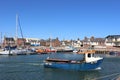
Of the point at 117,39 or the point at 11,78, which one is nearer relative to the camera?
the point at 11,78

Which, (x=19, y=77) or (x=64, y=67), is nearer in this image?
(x=19, y=77)

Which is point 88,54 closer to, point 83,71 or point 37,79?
point 83,71

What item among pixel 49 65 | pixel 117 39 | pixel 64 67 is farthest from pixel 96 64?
pixel 117 39

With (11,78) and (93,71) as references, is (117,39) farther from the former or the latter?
(11,78)

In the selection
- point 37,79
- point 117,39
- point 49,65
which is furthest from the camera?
point 117,39

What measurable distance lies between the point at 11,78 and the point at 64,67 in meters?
16.6

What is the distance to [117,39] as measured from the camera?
19800 centimetres

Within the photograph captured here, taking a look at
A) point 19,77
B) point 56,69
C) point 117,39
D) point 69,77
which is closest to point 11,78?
point 19,77

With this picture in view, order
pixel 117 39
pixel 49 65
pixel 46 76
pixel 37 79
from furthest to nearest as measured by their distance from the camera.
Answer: pixel 117 39, pixel 49 65, pixel 46 76, pixel 37 79

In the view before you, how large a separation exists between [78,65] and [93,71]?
364 cm

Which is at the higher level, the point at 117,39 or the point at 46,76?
the point at 117,39

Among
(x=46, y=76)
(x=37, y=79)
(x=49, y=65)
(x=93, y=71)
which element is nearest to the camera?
(x=37, y=79)

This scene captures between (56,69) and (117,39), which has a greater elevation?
(117,39)

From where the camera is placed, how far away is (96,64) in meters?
62.8
